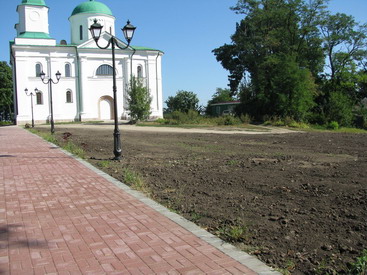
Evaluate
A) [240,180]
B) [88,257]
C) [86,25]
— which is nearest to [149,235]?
[88,257]

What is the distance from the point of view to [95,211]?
582 cm

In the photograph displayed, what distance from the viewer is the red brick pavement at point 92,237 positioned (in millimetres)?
3759

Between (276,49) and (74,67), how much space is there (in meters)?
28.4

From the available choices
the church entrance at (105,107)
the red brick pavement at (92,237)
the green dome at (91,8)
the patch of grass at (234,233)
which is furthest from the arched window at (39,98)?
the patch of grass at (234,233)

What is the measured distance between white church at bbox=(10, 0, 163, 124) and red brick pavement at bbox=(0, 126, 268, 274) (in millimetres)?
41150

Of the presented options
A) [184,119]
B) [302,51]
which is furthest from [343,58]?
[184,119]

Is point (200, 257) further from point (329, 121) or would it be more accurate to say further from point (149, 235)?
point (329, 121)

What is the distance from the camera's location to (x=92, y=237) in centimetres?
462

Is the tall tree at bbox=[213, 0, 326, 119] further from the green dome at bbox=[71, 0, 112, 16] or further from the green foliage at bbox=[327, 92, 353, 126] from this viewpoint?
the green dome at bbox=[71, 0, 112, 16]

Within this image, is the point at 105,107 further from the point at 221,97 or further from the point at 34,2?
the point at 221,97

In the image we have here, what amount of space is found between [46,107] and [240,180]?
155 ft

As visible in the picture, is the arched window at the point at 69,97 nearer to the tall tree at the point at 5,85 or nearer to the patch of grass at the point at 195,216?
the tall tree at the point at 5,85

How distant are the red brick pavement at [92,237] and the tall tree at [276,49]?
36.2m

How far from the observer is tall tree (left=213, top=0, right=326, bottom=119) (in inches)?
1604
